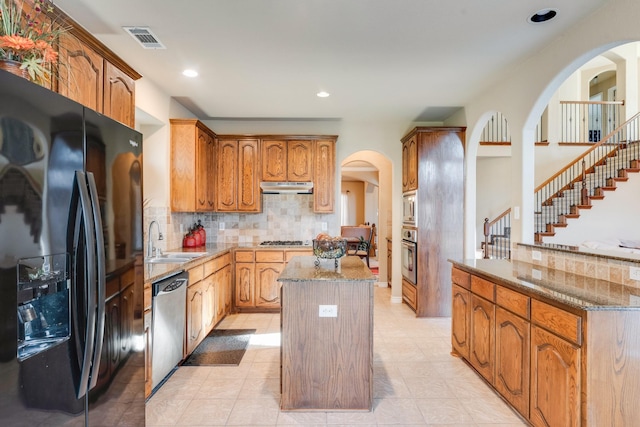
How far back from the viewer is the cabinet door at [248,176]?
4898mm

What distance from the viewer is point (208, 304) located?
3697 millimetres

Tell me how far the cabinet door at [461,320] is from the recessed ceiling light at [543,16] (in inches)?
82.6

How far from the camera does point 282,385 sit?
2.36 meters

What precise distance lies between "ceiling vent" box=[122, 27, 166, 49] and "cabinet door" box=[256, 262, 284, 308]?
9.04ft

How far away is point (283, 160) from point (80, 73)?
119 inches

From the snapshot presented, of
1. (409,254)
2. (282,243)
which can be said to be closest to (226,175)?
(282,243)

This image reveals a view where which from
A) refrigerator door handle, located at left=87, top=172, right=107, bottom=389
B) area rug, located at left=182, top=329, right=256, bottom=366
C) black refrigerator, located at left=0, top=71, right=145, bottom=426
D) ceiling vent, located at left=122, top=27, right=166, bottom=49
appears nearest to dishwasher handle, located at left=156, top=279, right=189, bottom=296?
area rug, located at left=182, top=329, right=256, bottom=366

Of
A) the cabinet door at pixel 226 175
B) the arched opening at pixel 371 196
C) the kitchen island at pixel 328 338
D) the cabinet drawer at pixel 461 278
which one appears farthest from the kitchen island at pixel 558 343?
the cabinet door at pixel 226 175

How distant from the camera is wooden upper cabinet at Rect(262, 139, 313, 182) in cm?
489

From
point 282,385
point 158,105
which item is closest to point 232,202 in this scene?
point 158,105

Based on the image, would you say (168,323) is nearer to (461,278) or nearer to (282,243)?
(282,243)

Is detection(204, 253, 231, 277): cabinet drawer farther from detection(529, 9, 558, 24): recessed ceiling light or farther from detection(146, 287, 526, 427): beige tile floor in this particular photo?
detection(529, 9, 558, 24): recessed ceiling light

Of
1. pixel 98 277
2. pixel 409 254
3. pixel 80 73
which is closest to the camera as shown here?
pixel 98 277

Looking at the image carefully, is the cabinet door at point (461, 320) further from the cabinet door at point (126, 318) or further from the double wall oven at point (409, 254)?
the cabinet door at point (126, 318)
